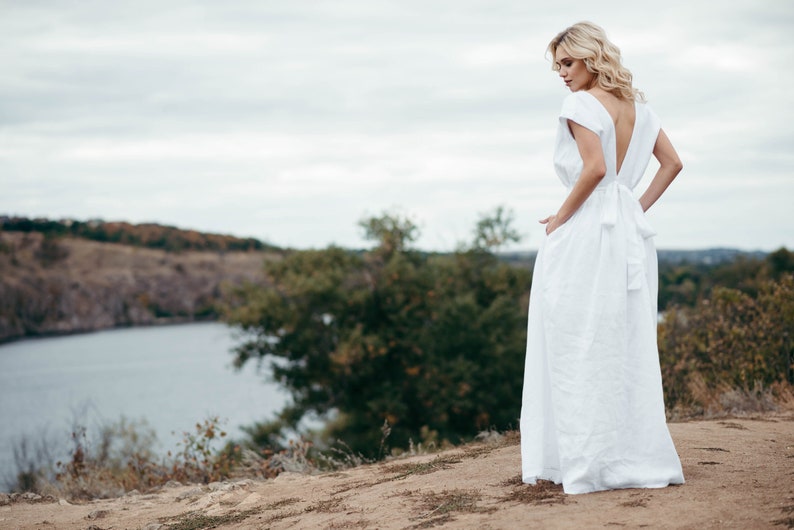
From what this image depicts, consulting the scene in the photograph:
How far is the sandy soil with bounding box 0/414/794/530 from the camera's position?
3400 mm

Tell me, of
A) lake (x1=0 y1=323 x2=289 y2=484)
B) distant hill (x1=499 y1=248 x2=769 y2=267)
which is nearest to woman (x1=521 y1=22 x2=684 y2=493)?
lake (x1=0 y1=323 x2=289 y2=484)

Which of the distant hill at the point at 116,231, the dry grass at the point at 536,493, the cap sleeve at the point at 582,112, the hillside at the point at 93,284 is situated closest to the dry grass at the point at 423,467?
the dry grass at the point at 536,493

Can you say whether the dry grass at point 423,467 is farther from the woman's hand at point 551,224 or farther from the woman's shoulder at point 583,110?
the woman's shoulder at point 583,110

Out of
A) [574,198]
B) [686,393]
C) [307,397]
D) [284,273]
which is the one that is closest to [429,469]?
[574,198]

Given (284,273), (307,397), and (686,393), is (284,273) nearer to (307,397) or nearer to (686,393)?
(307,397)

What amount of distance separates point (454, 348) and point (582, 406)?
21.8 metres

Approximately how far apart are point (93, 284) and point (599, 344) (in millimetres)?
69422

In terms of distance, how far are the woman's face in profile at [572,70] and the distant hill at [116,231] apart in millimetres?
66822

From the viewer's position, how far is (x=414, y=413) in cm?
2391

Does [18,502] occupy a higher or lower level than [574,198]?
lower

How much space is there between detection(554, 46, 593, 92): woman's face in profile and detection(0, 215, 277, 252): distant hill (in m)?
66.8

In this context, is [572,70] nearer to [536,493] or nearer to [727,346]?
[536,493]

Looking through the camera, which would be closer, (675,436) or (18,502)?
(675,436)

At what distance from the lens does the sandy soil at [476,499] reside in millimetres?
3400
